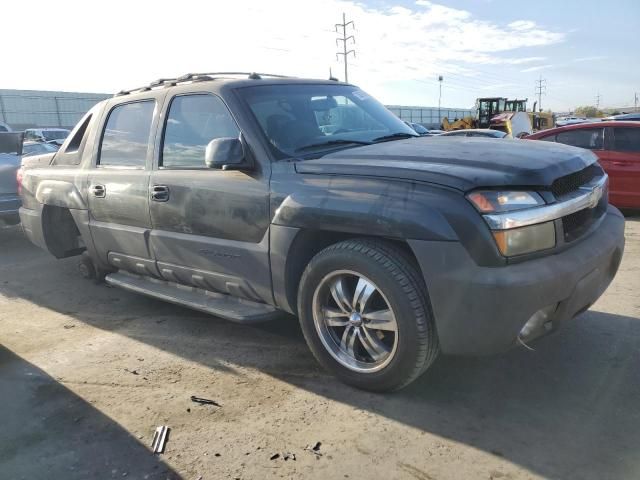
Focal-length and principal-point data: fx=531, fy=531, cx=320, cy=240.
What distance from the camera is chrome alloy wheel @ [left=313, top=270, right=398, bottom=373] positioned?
2.89m

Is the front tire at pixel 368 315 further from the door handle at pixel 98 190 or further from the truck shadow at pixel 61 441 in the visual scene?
the door handle at pixel 98 190

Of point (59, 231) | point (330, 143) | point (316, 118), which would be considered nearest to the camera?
point (330, 143)

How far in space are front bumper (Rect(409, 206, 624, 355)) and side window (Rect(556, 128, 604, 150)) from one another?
6.40m

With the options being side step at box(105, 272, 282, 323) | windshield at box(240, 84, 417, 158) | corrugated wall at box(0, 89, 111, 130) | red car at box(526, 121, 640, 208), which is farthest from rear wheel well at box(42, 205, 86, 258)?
corrugated wall at box(0, 89, 111, 130)

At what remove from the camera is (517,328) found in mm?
2541

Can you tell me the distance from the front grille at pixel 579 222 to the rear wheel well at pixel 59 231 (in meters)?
4.35

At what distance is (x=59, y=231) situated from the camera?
5.27m

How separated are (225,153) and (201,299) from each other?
3.81ft

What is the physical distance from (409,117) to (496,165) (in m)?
57.0

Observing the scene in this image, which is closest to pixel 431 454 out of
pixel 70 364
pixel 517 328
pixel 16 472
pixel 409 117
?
pixel 517 328

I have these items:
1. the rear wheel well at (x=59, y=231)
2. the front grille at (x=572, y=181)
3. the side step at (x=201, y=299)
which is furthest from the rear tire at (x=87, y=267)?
the front grille at (x=572, y=181)

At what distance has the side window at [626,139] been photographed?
7.90 m

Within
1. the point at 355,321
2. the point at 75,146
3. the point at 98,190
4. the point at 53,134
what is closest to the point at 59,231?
the point at 75,146

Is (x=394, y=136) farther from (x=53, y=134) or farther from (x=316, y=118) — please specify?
(x=53, y=134)
